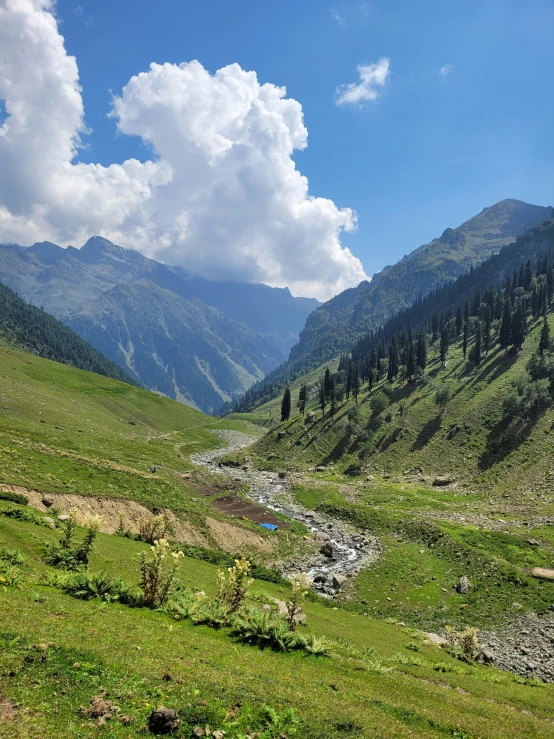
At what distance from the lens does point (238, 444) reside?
504 feet

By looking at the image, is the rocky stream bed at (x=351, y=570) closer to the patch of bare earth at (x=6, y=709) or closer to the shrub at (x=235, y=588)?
the shrub at (x=235, y=588)

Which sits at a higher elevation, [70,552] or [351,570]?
[70,552]

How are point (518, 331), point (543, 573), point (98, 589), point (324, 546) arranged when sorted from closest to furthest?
point (98, 589) < point (543, 573) < point (324, 546) < point (518, 331)

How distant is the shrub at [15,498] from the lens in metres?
30.9

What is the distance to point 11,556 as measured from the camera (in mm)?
20141

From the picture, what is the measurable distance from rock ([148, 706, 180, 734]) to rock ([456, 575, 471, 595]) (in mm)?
34064

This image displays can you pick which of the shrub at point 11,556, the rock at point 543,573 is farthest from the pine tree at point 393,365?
the shrub at point 11,556

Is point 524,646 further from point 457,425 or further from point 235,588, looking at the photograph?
point 457,425

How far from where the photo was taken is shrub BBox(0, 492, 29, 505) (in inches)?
1216

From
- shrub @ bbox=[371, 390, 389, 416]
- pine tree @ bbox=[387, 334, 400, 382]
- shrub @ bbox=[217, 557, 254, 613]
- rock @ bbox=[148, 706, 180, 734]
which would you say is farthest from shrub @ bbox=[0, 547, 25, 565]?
pine tree @ bbox=[387, 334, 400, 382]

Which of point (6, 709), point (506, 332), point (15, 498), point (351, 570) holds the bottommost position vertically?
point (351, 570)

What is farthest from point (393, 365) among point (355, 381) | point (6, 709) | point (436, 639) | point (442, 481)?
point (6, 709)

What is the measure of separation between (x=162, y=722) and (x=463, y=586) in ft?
114

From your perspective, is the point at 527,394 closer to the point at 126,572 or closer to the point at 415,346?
the point at 415,346
